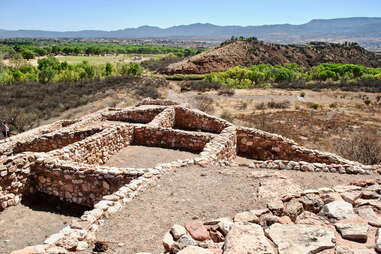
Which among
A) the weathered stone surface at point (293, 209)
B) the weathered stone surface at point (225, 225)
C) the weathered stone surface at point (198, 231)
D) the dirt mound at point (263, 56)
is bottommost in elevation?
the weathered stone surface at point (198, 231)

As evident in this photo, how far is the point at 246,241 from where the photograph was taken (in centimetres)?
318

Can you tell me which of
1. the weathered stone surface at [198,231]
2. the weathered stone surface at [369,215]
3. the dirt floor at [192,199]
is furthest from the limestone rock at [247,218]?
the weathered stone surface at [369,215]

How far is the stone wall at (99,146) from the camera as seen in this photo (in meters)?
7.47

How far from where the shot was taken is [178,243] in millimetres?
3469

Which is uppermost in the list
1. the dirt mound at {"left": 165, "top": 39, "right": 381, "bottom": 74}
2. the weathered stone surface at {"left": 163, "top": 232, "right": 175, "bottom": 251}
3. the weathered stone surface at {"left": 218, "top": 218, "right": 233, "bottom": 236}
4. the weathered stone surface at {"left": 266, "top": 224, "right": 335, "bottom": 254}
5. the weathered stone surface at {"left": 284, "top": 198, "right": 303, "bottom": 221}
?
the dirt mound at {"left": 165, "top": 39, "right": 381, "bottom": 74}

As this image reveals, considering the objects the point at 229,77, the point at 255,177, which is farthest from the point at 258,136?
the point at 229,77

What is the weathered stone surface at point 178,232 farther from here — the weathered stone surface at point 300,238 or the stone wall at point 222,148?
the stone wall at point 222,148

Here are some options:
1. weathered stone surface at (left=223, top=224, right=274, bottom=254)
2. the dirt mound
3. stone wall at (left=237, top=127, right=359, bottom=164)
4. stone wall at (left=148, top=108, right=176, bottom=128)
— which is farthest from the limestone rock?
the dirt mound

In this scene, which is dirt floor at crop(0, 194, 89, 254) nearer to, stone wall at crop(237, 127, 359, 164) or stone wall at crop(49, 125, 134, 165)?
stone wall at crop(49, 125, 134, 165)

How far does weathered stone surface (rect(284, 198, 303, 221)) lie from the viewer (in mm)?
3922

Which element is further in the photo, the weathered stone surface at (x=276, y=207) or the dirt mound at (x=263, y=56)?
the dirt mound at (x=263, y=56)

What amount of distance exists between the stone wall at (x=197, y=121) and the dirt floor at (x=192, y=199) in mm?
4596

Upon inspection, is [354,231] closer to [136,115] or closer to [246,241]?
[246,241]

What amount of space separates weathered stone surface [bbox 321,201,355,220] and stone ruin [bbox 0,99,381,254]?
1 centimetres
